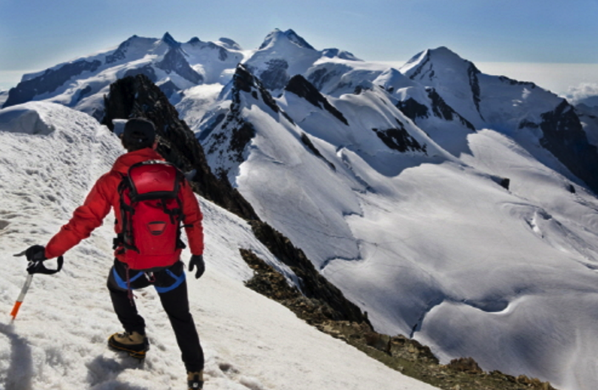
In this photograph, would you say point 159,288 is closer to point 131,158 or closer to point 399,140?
point 131,158

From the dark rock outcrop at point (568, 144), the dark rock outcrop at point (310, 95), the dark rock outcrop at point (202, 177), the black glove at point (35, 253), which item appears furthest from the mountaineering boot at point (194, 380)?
the dark rock outcrop at point (568, 144)

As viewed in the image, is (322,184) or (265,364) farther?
(322,184)

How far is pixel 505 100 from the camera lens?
198 meters

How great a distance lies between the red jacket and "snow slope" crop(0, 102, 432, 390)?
0.89m

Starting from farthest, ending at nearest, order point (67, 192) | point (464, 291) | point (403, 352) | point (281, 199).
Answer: point (281, 199) → point (464, 291) → point (403, 352) → point (67, 192)

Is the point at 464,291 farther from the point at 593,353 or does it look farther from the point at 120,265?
the point at 120,265

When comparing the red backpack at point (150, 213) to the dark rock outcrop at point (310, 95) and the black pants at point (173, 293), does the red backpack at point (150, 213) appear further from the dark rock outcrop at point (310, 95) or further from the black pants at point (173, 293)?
the dark rock outcrop at point (310, 95)

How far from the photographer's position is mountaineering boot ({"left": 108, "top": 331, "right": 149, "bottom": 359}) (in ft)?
14.0

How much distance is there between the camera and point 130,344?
426cm

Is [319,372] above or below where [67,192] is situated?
below

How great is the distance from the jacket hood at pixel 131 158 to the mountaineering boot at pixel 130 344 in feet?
5.66

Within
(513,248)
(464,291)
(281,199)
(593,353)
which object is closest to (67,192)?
(281,199)

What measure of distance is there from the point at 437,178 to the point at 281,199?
1529 inches

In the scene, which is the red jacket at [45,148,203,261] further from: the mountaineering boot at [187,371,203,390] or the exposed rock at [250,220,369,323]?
the exposed rock at [250,220,369,323]
